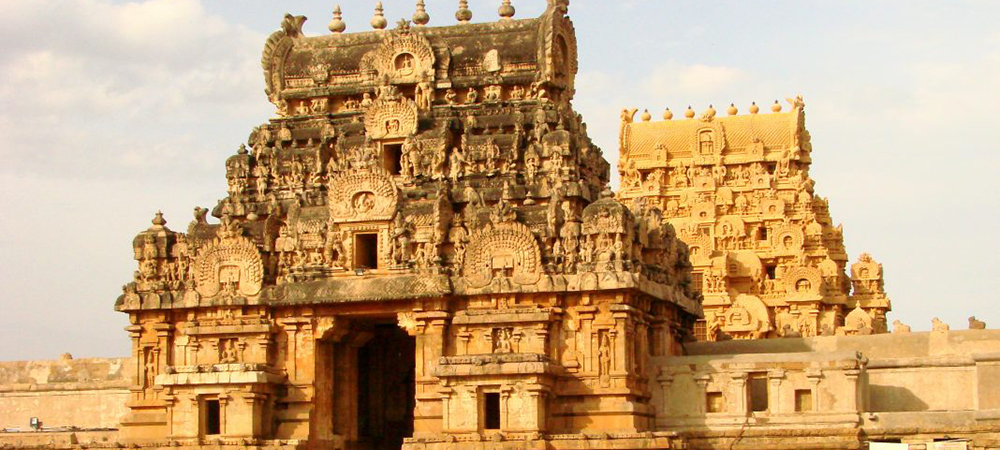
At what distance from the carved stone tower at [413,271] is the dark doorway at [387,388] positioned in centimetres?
6

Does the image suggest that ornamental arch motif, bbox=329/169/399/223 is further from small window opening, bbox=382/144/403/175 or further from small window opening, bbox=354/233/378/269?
small window opening, bbox=382/144/403/175

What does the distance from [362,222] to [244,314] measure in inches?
141

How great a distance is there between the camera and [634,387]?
4203cm

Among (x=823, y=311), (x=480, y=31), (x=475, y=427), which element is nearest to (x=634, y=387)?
(x=475, y=427)

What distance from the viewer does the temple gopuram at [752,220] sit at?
67688 millimetres

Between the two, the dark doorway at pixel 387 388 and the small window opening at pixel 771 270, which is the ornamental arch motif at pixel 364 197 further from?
the small window opening at pixel 771 270

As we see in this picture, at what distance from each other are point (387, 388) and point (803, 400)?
39.1 feet

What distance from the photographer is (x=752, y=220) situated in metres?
70.9

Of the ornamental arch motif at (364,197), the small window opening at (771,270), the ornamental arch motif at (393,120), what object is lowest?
the ornamental arch motif at (364,197)

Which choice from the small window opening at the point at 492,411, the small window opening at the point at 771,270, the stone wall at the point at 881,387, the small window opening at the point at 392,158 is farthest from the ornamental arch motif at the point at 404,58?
the small window opening at the point at 771,270

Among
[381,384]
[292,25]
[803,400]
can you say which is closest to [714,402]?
[803,400]

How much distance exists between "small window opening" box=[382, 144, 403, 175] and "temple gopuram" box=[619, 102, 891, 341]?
21145mm

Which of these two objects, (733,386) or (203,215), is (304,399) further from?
(733,386)

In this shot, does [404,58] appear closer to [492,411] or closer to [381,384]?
[381,384]
